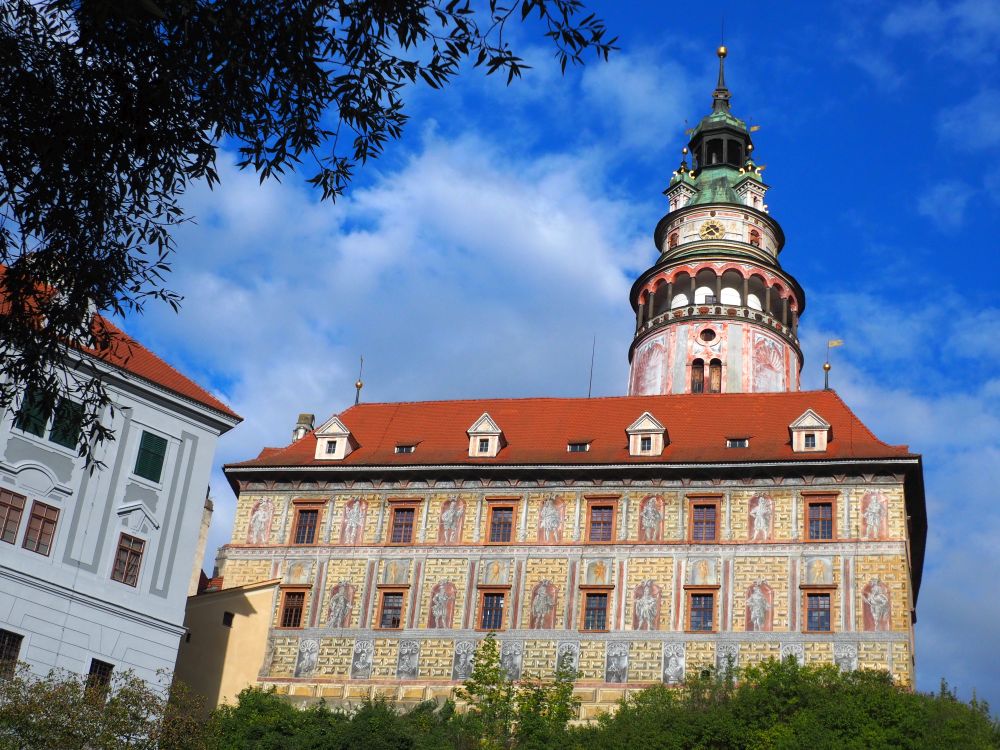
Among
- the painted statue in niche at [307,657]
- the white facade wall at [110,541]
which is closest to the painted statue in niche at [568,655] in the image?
the painted statue in niche at [307,657]

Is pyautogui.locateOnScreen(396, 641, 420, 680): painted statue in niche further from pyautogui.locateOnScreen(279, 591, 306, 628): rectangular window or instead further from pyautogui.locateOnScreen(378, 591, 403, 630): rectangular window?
pyautogui.locateOnScreen(279, 591, 306, 628): rectangular window

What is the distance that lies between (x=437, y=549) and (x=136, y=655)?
9538 mm

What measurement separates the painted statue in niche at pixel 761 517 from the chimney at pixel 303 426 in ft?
48.2

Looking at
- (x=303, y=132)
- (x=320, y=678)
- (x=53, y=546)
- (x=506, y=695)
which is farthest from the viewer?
(x=320, y=678)

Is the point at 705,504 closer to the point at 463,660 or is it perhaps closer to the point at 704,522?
the point at 704,522

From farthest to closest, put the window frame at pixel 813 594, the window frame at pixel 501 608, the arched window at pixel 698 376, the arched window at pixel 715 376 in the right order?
the arched window at pixel 698 376 < the arched window at pixel 715 376 < the window frame at pixel 501 608 < the window frame at pixel 813 594

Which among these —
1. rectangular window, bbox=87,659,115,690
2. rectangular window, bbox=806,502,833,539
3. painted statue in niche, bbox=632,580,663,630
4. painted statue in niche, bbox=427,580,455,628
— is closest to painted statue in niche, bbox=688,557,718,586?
painted statue in niche, bbox=632,580,663,630

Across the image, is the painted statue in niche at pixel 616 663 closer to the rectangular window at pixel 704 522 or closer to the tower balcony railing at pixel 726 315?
the rectangular window at pixel 704 522

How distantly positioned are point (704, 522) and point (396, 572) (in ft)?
27.0

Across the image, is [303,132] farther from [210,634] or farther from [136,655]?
[210,634]

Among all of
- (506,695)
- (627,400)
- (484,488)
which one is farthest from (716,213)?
(506,695)

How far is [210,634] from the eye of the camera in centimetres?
3634

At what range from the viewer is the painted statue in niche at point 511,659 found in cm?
3512

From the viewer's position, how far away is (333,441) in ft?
131
